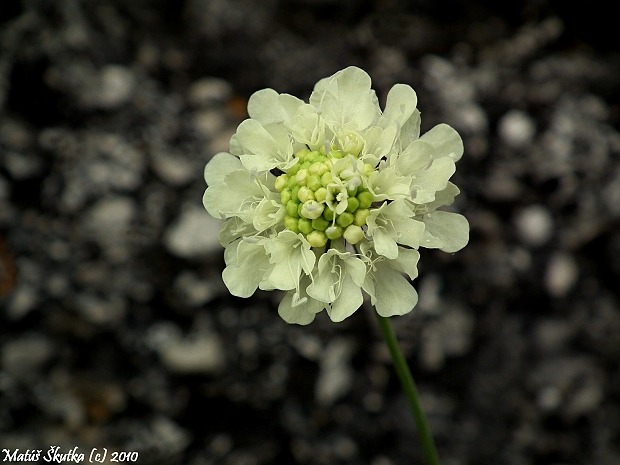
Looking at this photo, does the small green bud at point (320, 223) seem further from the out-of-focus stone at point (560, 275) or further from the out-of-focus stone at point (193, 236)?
the out-of-focus stone at point (560, 275)

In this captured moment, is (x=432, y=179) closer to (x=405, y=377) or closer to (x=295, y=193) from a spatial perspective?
(x=295, y=193)

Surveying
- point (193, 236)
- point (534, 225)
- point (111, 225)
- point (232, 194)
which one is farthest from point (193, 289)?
point (534, 225)

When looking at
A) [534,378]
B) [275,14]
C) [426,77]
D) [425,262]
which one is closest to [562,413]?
[534,378]

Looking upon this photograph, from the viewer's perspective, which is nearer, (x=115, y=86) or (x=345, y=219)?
(x=345, y=219)

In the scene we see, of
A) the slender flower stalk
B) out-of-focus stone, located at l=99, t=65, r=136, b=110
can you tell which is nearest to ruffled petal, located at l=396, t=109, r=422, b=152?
the slender flower stalk

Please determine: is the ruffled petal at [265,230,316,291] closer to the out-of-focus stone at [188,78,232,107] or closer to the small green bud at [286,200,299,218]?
the small green bud at [286,200,299,218]

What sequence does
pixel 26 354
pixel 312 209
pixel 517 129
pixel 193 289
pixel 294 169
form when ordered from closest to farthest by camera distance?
pixel 312 209 < pixel 294 169 < pixel 26 354 < pixel 193 289 < pixel 517 129

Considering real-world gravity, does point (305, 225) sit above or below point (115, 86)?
below
